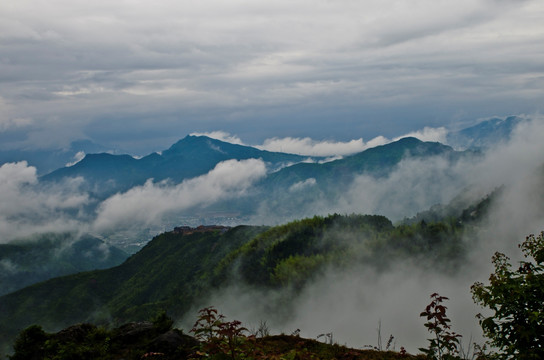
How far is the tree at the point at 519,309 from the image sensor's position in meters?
9.95

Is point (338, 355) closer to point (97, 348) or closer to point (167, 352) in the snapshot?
point (167, 352)

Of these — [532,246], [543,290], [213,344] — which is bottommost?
[213,344]

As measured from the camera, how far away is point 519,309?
10.3 meters

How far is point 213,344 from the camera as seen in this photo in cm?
1085

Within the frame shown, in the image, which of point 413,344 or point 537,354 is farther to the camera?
point 413,344

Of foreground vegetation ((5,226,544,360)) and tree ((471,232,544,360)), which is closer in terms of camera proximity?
tree ((471,232,544,360))

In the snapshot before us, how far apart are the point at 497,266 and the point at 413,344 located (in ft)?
692

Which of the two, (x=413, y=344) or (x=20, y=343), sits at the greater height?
(x=20, y=343)

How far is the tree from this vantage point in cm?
995

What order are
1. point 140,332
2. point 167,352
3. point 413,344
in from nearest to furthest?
point 167,352, point 140,332, point 413,344

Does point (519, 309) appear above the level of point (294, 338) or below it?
above

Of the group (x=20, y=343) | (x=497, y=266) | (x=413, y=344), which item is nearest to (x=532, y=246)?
(x=497, y=266)

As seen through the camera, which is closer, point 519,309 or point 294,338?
point 519,309

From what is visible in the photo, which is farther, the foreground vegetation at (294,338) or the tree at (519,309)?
the foreground vegetation at (294,338)
